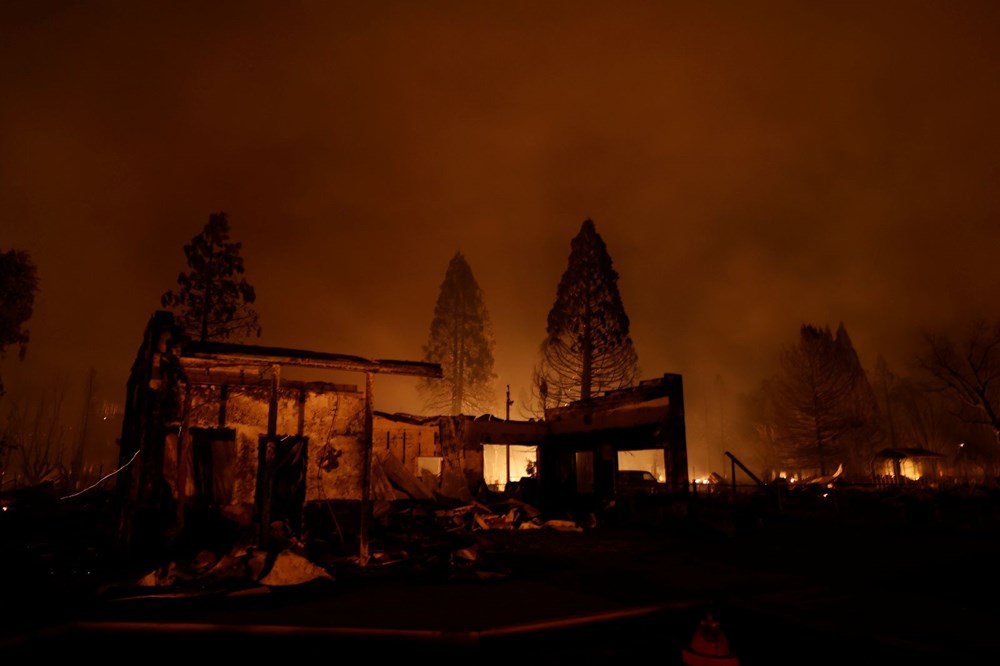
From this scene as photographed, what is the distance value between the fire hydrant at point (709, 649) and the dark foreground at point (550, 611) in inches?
45.1

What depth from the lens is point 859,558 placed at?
11.3 m

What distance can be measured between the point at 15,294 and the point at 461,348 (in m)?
27.6

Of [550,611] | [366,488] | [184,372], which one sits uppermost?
[184,372]

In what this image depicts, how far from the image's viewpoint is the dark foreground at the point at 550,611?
18.1 ft

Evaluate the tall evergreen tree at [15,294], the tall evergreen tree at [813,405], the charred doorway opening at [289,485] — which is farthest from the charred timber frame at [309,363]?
the tall evergreen tree at [813,405]

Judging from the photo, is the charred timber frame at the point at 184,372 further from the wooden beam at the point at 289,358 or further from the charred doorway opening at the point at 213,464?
the charred doorway opening at the point at 213,464

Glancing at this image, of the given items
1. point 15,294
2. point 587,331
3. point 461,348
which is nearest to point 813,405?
point 587,331

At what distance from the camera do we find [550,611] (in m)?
6.76

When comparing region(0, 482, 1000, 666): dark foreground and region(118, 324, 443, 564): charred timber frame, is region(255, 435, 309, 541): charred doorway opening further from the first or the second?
region(0, 482, 1000, 666): dark foreground

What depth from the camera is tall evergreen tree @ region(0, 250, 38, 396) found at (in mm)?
22938

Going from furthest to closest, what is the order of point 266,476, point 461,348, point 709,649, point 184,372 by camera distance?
1. point 461,348
2. point 184,372
3. point 266,476
4. point 709,649

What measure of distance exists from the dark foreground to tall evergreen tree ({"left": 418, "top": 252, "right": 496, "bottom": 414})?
32.7 m

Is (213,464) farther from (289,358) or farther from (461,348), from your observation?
(461,348)

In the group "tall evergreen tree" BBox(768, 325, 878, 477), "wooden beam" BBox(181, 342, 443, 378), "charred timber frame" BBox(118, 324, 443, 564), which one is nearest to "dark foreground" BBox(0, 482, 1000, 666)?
"charred timber frame" BBox(118, 324, 443, 564)
